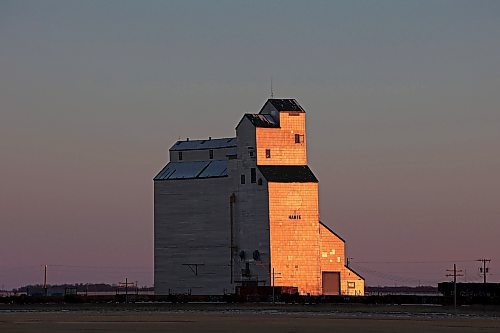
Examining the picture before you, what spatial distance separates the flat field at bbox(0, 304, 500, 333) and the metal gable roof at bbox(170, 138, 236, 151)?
2416 cm

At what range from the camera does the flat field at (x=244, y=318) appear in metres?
81.1

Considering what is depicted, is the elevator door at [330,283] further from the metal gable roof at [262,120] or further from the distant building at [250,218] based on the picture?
the metal gable roof at [262,120]

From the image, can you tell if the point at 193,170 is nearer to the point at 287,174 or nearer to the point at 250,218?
the point at 250,218

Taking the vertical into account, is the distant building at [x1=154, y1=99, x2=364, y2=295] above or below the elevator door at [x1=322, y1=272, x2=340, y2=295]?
above

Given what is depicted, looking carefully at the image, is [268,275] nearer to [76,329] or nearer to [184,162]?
[184,162]

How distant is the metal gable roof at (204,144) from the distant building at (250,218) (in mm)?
272

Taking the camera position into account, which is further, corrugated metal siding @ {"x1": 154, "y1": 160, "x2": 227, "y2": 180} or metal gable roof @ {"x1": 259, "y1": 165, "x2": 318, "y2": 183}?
corrugated metal siding @ {"x1": 154, "y1": 160, "x2": 227, "y2": 180}

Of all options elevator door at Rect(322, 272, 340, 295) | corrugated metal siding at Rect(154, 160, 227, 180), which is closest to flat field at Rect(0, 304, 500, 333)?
corrugated metal siding at Rect(154, 160, 227, 180)

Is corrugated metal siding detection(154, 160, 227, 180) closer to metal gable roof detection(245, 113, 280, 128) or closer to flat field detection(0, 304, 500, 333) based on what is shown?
metal gable roof detection(245, 113, 280, 128)

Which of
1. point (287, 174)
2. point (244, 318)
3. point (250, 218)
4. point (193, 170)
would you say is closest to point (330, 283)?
point (250, 218)

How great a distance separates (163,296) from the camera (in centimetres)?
14188

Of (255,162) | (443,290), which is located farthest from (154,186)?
(443,290)

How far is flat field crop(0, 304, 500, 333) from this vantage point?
81.1 meters

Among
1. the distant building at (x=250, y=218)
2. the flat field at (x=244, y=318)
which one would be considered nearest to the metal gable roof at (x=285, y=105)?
the distant building at (x=250, y=218)
